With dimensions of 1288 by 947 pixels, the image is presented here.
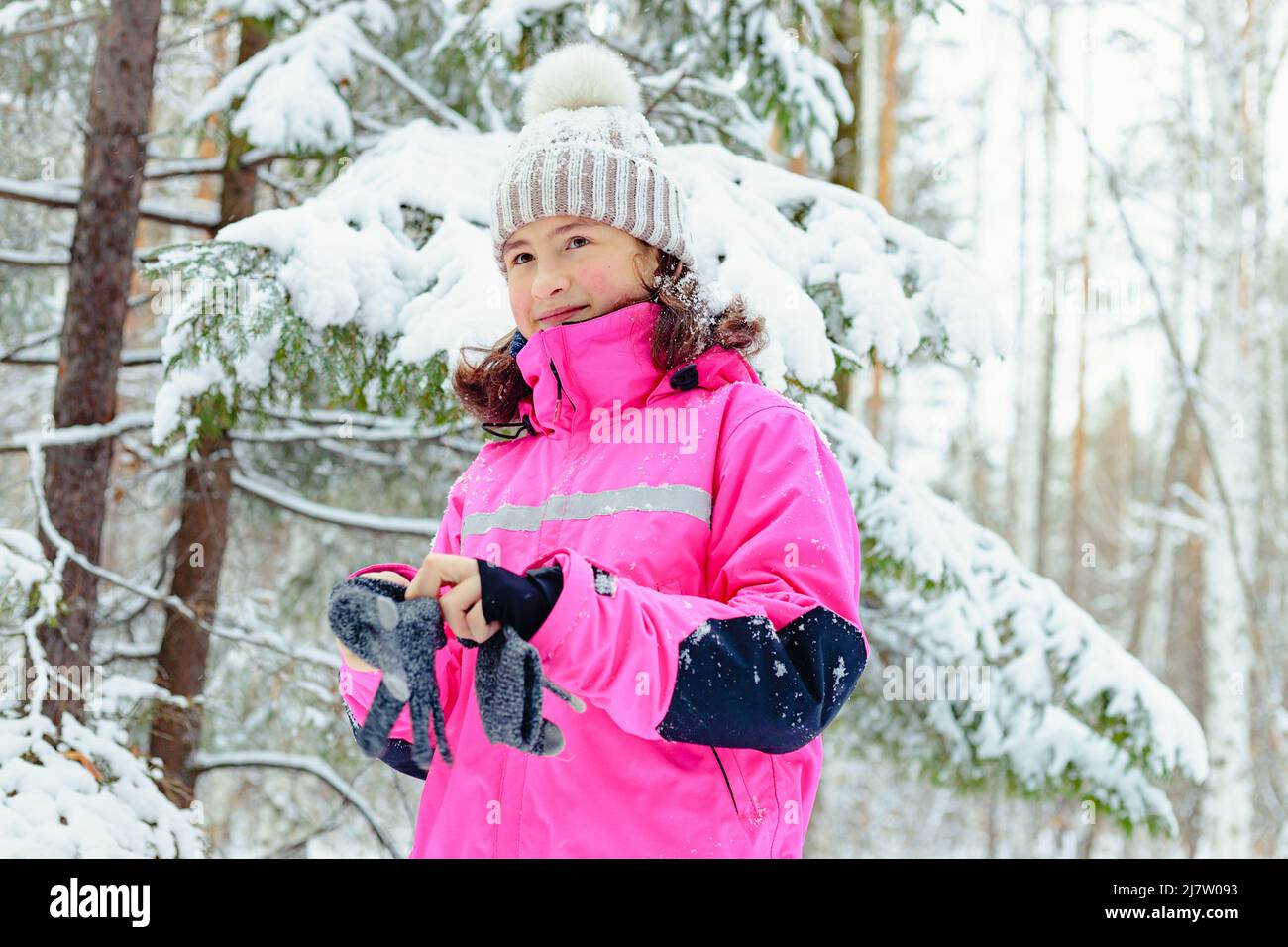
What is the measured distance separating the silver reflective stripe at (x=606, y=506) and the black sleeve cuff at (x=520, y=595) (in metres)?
0.36

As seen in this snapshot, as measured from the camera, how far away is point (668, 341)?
75.0 inches

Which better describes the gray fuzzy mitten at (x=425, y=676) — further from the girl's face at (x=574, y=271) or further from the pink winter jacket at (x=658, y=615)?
the girl's face at (x=574, y=271)

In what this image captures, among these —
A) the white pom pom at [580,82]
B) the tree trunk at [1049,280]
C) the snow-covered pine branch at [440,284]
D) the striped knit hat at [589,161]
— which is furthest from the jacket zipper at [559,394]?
the tree trunk at [1049,280]

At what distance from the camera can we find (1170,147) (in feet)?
47.8

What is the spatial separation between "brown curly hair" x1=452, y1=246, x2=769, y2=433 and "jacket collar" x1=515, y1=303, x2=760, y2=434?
0.02 meters

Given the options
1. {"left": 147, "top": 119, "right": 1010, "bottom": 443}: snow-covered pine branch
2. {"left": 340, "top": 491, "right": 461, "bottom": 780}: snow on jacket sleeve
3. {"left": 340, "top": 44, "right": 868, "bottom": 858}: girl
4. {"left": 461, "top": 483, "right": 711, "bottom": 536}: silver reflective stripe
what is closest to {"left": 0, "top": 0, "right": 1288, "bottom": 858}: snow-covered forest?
{"left": 147, "top": 119, "right": 1010, "bottom": 443}: snow-covered pine branch

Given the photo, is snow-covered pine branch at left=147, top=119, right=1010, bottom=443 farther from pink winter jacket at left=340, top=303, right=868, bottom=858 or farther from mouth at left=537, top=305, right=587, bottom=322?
pink winter jacket at left=340, top=303, right=868, bottom=858

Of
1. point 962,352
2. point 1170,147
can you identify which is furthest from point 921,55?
point 962,352

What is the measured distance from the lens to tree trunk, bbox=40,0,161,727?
4102 millimetres

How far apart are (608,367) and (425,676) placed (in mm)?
721

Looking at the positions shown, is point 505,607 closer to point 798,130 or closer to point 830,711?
point 830,711

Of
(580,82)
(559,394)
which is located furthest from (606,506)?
(580,82)

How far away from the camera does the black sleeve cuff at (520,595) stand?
4.49 ft

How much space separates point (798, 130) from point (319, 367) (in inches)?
100
